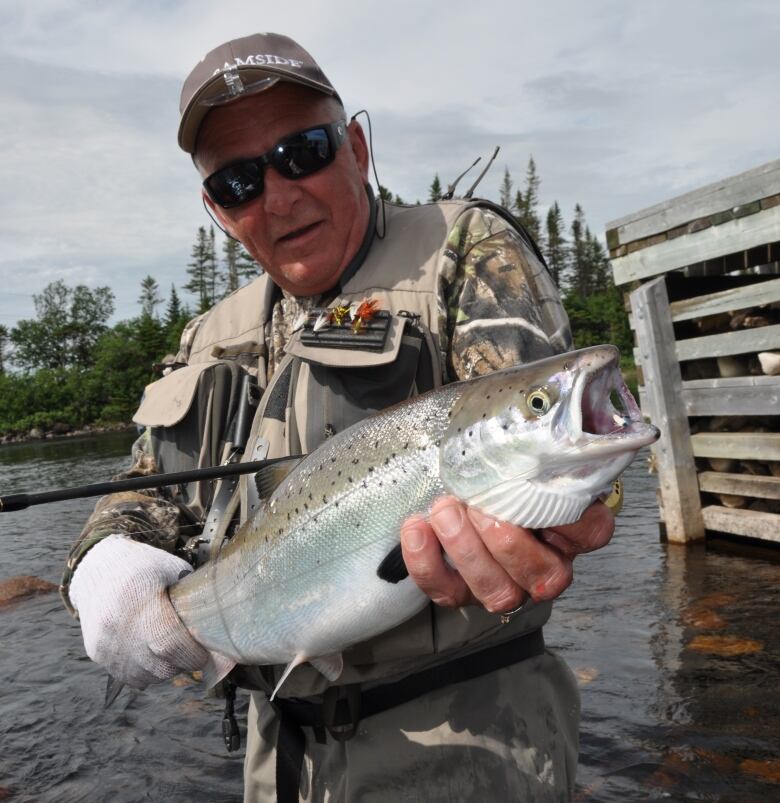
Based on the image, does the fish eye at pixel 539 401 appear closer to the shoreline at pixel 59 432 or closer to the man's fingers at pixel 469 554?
the man's fingers at pixel 469 554

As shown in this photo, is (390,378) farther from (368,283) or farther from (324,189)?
(324,189)

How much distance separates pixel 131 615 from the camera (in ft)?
8.95

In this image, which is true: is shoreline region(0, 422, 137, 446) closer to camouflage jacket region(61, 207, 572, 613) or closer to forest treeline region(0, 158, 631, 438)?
forest treeline region(0, 158, 631, 438)

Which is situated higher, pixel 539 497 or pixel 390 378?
pixel 390 378

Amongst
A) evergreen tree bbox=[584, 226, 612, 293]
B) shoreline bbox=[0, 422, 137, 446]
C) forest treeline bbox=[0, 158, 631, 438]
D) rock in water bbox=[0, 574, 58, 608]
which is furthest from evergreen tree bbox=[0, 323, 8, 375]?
rock in water bbox=[0, 574, 58, 608]

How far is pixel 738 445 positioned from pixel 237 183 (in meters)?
7.38

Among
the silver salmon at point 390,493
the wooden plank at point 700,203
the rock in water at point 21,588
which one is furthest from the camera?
the rock in water at point 21,588

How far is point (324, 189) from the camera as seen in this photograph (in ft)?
9.85

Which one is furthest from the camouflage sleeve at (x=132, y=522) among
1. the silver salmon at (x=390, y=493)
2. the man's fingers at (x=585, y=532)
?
the man's fingers at (x=585, y=532)

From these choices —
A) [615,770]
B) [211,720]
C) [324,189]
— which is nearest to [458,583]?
[324,189]

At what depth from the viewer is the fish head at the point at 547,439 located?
193 cm

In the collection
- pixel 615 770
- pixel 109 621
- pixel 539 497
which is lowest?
pixel 615 770

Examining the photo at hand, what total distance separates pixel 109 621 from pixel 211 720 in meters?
5.01

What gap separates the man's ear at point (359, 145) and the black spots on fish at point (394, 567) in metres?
1.72
